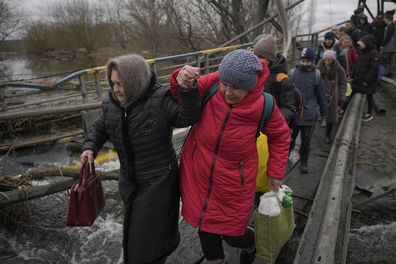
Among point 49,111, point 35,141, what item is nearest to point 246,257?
point 49,111

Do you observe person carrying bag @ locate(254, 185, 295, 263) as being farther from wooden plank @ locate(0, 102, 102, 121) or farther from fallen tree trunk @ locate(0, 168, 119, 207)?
wooden plank @ locate(0, 102, 102, 121)

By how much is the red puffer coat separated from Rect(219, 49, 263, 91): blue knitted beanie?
0.29 ft

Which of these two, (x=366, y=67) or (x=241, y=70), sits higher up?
(x=241, y=70)

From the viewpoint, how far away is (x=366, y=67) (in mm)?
6352

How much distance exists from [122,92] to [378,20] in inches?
372

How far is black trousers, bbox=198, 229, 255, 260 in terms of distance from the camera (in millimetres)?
2384

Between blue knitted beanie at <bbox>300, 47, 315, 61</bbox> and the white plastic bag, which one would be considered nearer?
the white plastic bag

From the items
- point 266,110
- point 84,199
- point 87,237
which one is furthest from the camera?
point 87,237

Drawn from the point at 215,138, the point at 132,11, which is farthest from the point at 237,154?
the point at 132,11

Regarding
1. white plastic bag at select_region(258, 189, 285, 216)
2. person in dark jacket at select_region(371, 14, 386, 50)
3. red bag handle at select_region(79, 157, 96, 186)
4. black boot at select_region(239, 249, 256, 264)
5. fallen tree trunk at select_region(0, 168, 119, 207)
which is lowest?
black boot at select_region(239, 249, 256, 264)

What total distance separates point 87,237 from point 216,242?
2296mm

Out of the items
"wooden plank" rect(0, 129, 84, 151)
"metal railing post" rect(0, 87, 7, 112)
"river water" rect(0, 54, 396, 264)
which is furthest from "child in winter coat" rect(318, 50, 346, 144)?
"metal railing post" rect(0, 87, 7, 112)

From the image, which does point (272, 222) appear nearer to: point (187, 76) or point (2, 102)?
point (187, 76)

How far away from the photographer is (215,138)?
212cm
